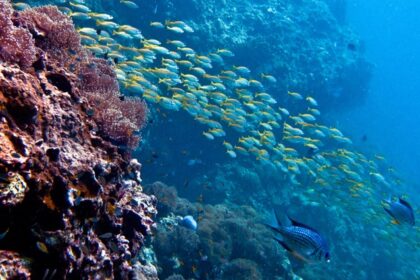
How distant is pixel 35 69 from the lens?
3551 millimetres

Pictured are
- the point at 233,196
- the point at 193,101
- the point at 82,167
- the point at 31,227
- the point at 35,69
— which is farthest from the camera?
the point at 233,196

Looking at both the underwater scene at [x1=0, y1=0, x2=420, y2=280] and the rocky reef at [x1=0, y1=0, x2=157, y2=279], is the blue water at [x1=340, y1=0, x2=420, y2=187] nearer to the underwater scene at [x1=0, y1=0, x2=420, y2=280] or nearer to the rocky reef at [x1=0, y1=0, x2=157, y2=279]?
the underwater scene at [x1=0, y1=0, x2=420, y2=280]

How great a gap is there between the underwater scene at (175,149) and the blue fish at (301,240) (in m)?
0.02

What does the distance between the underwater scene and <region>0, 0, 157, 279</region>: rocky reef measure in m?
0.01

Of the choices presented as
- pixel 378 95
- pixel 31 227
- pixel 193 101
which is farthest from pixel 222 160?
pixel 378 95

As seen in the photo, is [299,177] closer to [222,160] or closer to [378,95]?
[222,160]

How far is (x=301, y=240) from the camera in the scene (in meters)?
3.29

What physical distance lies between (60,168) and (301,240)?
230 cm

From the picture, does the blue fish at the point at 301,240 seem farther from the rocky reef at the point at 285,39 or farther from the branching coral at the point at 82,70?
the rocky reef at the point at 285,39

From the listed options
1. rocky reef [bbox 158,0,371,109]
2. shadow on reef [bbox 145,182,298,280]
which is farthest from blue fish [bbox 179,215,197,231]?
rocky reef [bbox 158,0,371,109]

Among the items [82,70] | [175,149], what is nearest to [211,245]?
[82,70]

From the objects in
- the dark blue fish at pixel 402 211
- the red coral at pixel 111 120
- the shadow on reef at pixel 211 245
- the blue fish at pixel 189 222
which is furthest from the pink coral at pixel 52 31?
the dark blue fish at pixel 402 211

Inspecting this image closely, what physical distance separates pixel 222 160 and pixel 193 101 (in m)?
5.61

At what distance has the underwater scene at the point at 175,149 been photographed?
106 inches
